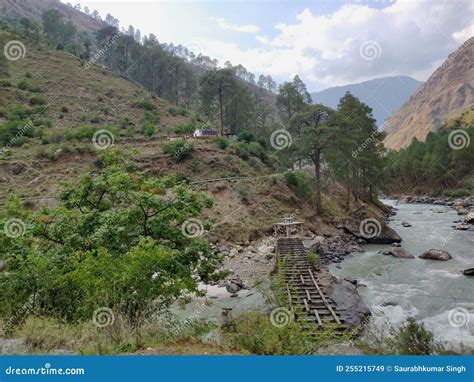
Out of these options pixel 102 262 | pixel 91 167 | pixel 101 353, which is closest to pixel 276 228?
pixel 91 167

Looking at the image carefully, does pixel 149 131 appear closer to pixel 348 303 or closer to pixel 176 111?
pixel 176 111

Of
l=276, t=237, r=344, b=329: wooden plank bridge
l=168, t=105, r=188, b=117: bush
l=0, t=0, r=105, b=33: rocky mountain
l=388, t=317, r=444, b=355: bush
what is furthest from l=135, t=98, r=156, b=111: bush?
l=0, t=0, r=105, b=33: rocky mountain

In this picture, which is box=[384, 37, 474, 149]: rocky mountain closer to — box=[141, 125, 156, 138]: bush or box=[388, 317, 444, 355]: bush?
box=[141, 125, 156, 138]: bush

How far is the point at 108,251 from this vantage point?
9250 millimetres

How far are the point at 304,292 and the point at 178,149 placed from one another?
2536 centimetres

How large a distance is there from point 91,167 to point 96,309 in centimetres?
2901

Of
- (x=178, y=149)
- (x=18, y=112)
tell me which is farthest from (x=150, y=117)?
(x=178, y=149)

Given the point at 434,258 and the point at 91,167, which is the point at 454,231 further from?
the point at 91,167

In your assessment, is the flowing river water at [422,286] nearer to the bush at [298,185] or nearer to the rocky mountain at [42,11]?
the bush at [298,185]

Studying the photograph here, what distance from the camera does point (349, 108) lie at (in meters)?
41.5

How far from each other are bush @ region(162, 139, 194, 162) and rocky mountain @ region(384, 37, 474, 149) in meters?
123

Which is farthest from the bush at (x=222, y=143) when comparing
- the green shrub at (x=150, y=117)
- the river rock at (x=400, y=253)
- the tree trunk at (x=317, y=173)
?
the river rock at (x=400, y=253)

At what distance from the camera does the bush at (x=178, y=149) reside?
121 ft

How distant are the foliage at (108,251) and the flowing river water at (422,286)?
192 inches
